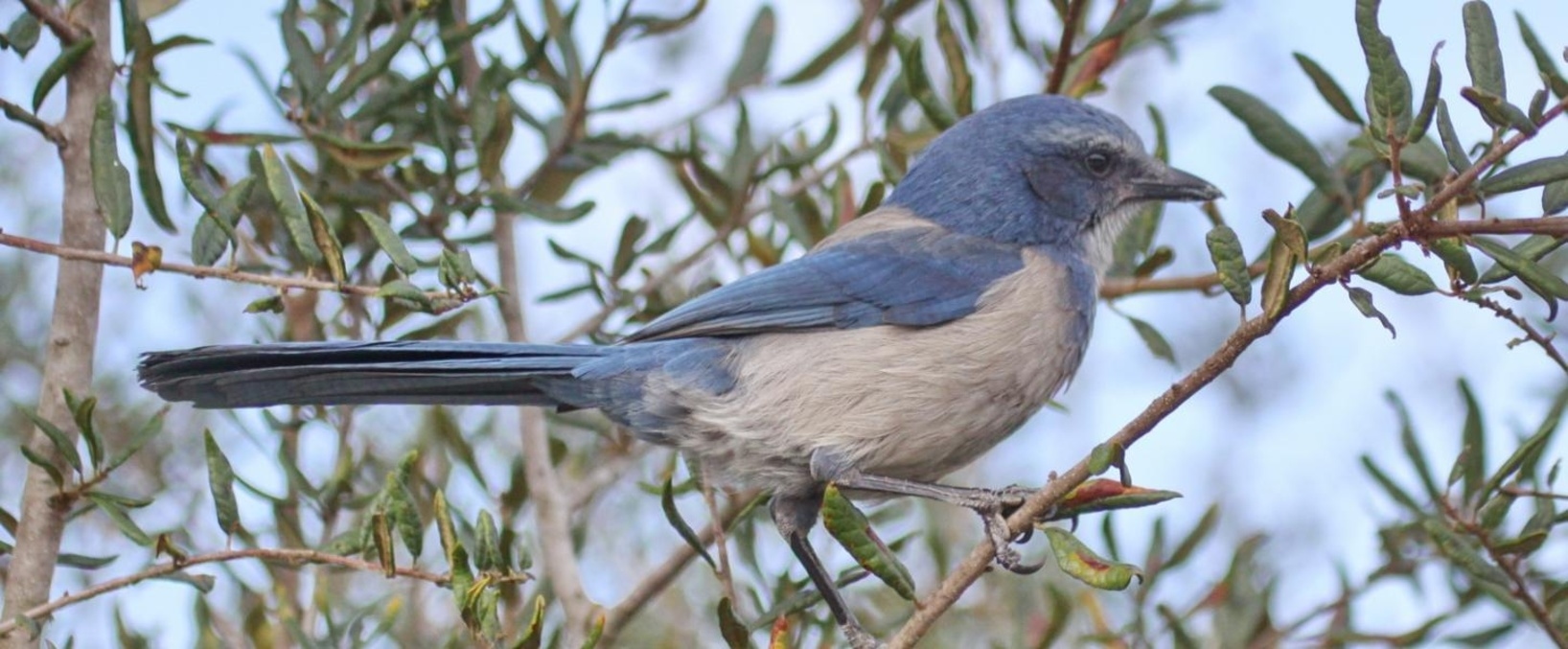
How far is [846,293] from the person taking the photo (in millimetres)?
4117

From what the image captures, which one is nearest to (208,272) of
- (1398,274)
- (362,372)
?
(362,372)

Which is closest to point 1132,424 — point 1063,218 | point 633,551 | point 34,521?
point 34,521

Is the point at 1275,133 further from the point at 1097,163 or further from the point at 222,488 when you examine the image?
the point at 222,488

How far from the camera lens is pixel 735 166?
4102 millimetres

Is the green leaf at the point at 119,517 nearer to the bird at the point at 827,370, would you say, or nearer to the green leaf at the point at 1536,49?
the bird at the point at 827,370

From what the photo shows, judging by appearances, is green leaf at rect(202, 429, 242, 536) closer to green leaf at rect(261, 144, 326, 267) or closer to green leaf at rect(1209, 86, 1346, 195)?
green leaf at rect(261, 144, 326, 267)

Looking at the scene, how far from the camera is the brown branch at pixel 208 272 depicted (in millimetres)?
2666

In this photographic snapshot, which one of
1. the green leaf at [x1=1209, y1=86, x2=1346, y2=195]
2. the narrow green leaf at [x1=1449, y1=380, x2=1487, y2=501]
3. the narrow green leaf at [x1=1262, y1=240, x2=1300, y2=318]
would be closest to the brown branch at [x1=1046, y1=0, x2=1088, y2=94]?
the green leaf at [x1=1209, y1=86, x2=1346, y2=195]

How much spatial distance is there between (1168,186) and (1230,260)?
198 centimetres

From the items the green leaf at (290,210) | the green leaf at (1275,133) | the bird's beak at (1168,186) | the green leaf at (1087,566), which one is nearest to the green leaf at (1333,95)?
the green leaf at (1275,133)

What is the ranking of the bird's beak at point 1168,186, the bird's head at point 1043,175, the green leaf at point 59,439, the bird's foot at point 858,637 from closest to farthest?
the green leaf at point 59,439 → the bird's foot at point 858,637 → the bird's beak at point 1168,186 → the bird's head at point 1043,175

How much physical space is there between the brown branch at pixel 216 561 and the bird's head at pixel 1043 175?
209 cm

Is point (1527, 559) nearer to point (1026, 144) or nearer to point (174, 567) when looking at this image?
point (1026, 144)

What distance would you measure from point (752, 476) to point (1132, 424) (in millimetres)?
1625
